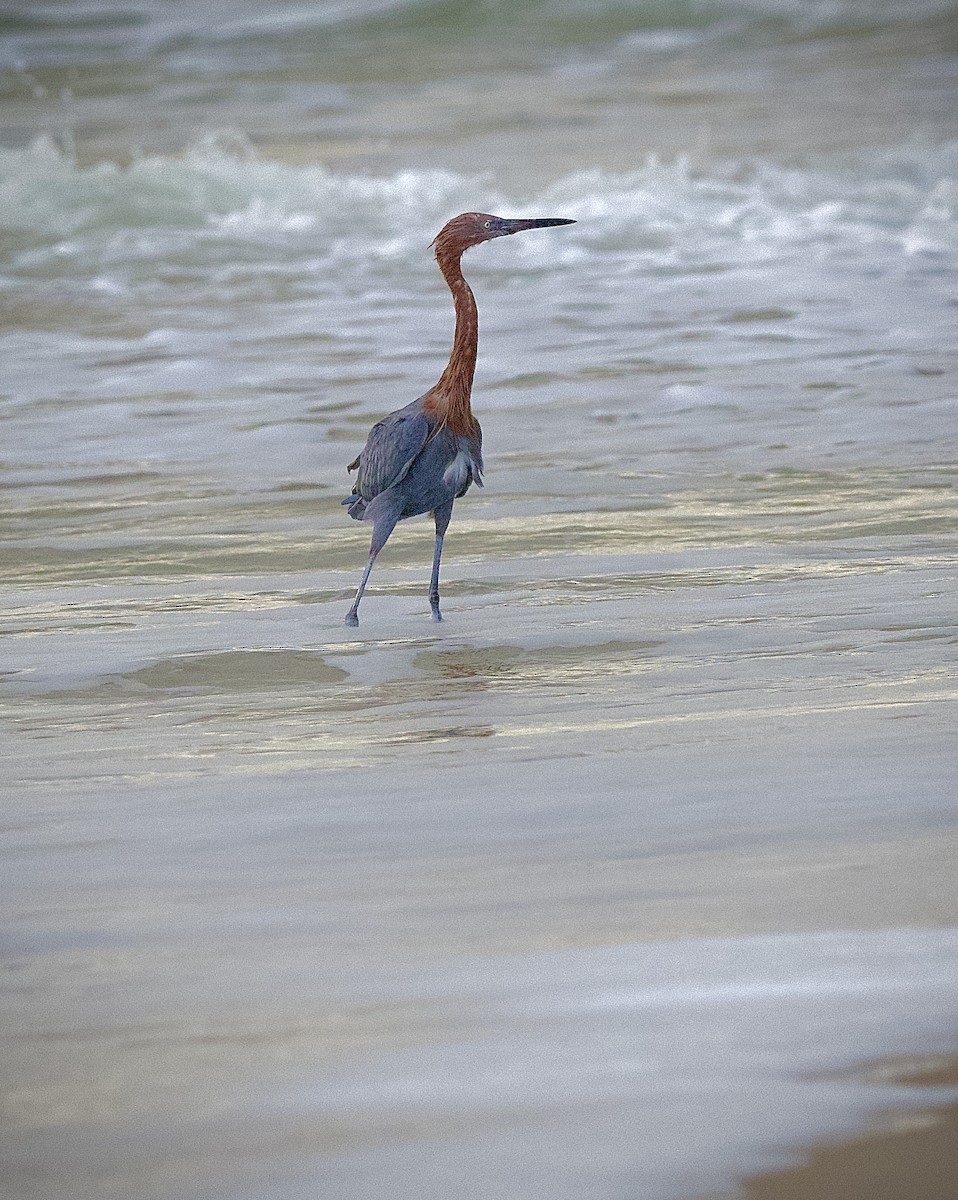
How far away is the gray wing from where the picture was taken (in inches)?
177

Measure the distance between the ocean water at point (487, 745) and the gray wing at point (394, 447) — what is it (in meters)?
0.46

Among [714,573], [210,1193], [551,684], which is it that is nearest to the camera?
[210,1193]

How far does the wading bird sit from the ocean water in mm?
392

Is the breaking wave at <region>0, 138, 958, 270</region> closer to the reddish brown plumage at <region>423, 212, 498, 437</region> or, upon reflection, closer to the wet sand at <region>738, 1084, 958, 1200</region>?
the reddish brown plumage at <region>423, 212, 498, 437</region>

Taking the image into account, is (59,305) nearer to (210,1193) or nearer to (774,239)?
(774,239)

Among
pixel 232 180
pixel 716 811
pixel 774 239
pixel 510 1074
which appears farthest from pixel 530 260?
pixel 510 1074

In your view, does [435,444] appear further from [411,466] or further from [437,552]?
[437,552]

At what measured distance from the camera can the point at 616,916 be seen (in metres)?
2.77

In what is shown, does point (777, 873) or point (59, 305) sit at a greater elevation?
point (59, 305)

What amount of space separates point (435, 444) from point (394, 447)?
11 centimetres

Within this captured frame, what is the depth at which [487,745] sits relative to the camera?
145 inches

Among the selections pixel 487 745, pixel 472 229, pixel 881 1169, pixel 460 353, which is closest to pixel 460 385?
pixel 460 353

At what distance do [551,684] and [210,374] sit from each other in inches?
231

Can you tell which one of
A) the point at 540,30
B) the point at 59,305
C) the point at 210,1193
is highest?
the point at 540,30
